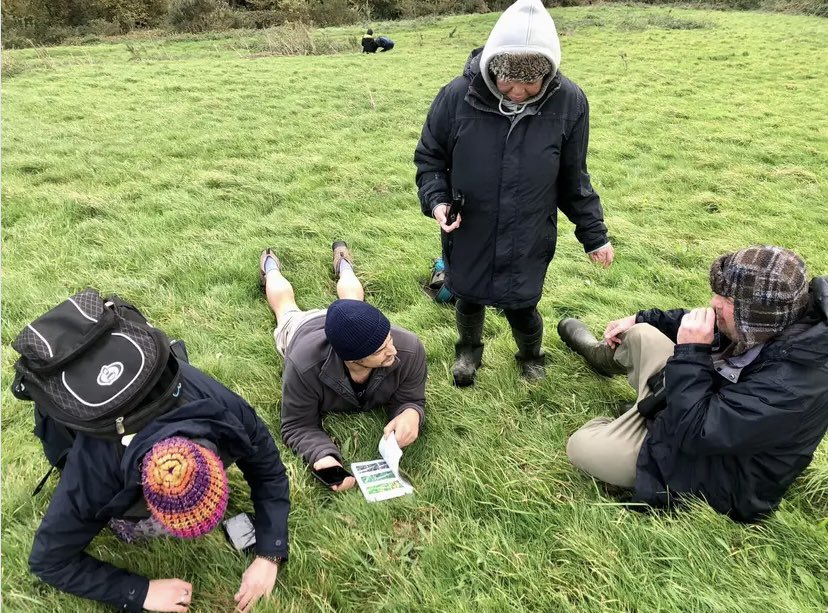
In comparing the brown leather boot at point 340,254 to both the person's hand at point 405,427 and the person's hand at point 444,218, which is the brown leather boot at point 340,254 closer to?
the person's hand at point 444,218

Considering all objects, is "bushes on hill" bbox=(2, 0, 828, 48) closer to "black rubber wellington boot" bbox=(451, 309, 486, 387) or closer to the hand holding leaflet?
"black rubber wellington boot" bbox=(451, 309, 486, 387)

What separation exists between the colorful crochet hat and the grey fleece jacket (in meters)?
1.12

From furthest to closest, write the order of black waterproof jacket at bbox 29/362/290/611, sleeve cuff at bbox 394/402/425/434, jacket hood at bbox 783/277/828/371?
sleeve cuff at bbox 394/402/425/434 → jacket hood at bbox 783/277/828/371 → black waterproof jacket at bbox 29/362/290/611

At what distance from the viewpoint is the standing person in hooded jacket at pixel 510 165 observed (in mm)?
2428

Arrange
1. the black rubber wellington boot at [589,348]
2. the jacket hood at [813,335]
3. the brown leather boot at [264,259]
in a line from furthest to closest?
the brown leather boot at [264,259] → the black rubber wellington boot at [589,348] → the jacket hood at [813,335]

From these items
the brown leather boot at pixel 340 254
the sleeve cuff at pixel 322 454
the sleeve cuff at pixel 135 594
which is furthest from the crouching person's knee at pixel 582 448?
the brown leather boot at pixel 340 254

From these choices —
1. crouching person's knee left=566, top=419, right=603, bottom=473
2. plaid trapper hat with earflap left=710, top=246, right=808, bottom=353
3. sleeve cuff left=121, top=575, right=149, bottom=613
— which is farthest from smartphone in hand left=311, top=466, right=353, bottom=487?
plaid trapper hat with earflap left=710, top=246, right=808, bottom=353

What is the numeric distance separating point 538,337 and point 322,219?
3.31 meters

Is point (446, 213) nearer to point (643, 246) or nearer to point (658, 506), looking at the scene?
point (658, 506)

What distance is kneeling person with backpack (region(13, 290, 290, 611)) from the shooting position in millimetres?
1540

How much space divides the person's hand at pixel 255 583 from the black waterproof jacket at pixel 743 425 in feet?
5.34

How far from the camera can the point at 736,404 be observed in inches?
77.7

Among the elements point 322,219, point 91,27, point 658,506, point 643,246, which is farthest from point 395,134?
point 91,27

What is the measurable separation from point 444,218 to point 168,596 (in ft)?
6.92
